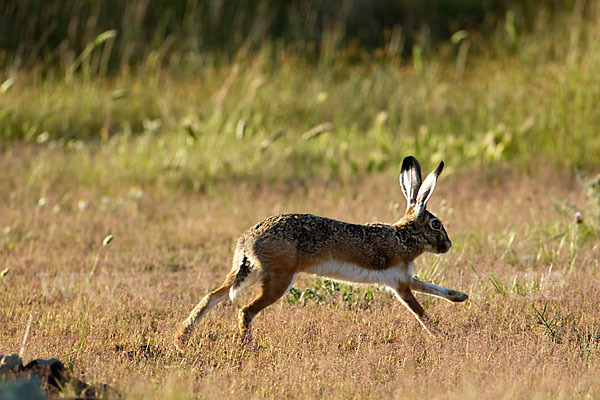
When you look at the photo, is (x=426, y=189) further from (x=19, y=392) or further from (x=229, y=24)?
(x=229, y=24)

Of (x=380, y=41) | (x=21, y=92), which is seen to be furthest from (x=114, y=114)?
(x=380, y=41)

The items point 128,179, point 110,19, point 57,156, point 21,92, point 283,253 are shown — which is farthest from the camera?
point 110,19

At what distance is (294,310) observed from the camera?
6000 millimetres

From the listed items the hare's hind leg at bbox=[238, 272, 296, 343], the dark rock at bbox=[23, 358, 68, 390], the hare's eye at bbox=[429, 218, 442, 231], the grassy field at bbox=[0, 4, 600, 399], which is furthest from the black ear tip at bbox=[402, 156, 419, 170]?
the dark rock at bbox=[23, 358, 68, 390]

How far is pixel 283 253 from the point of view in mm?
5164

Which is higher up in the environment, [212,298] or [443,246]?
[443,246]

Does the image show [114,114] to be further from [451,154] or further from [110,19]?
[451,154]

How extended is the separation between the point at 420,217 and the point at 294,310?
3.65 feet

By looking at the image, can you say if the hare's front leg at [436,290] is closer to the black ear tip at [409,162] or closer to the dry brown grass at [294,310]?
the dry brown grass at [294,310]

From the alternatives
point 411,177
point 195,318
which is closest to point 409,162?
point 411,177

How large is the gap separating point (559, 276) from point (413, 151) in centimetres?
509

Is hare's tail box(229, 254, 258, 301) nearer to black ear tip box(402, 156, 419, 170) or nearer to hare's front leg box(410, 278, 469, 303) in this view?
hare's front leg box(410, 278, 469, 303)

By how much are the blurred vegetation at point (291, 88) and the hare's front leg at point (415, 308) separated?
4172 millimetres

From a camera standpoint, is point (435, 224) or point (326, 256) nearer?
point (326, 256)
